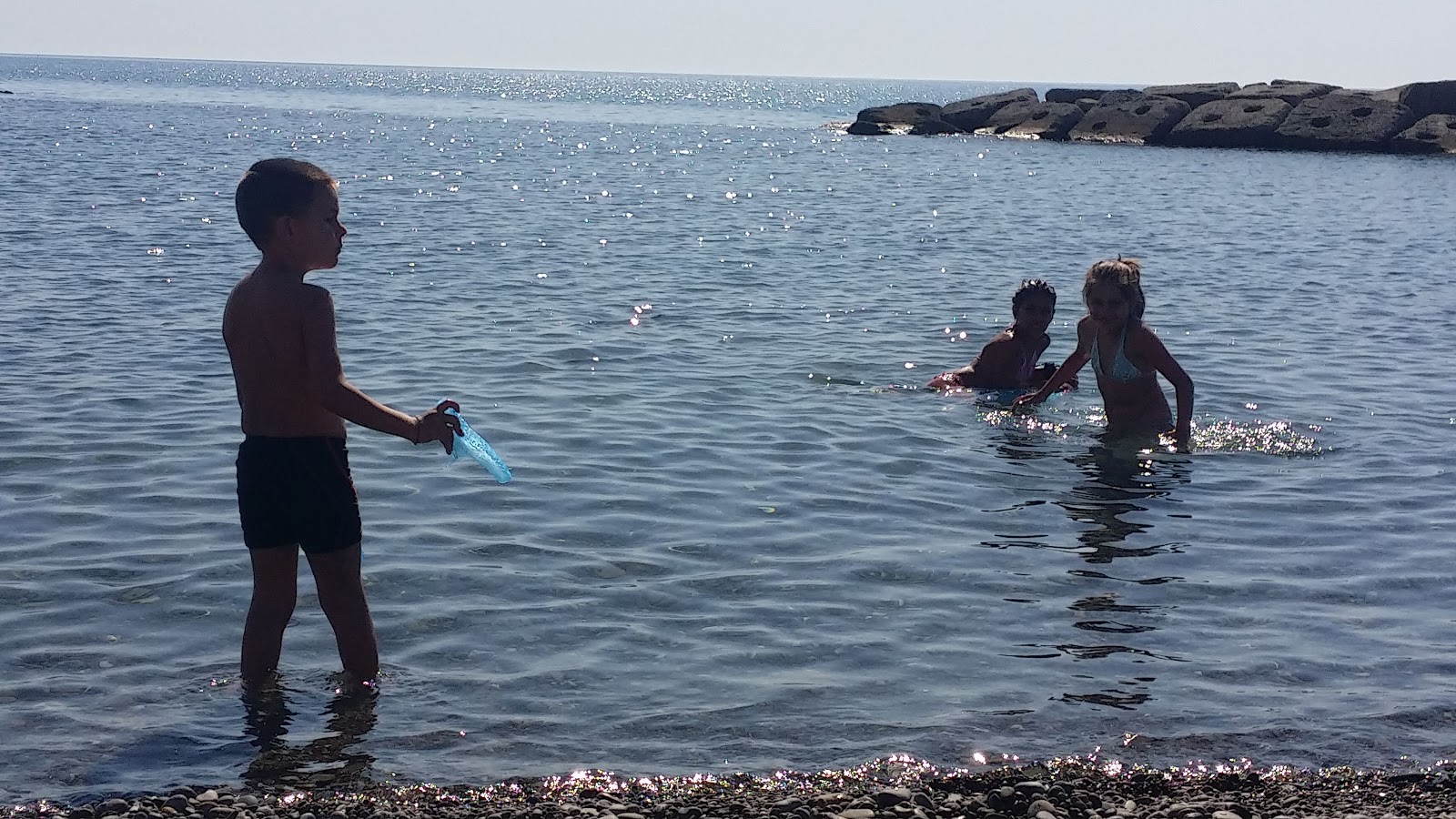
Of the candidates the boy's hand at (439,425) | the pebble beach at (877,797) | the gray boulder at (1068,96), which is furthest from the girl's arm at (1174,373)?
the gray boulder at (1068,96)

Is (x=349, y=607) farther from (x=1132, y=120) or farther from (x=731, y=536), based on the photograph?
(x=1132, y=120)

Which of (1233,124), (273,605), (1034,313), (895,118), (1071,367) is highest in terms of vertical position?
A: (895,118)

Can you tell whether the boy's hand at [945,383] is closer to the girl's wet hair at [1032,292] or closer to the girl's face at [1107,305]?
the girl's wet hair at [1032,292]

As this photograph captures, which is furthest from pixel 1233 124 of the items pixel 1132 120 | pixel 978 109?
pixel 978 109

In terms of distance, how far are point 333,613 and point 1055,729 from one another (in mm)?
2717

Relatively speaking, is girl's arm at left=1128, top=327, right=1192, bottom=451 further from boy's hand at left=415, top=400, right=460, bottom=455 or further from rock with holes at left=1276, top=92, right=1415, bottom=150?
rock with holes at left=1276, top=92, right=1415, bottom=150

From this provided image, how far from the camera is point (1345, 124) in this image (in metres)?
56.3

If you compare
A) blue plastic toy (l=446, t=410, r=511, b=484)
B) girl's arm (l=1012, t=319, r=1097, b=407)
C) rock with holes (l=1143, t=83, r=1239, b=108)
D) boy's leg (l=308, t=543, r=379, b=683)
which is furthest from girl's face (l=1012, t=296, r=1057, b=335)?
rock with holes (l=1143, t=83, r=1239, b=108)

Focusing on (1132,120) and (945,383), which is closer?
(945,383)

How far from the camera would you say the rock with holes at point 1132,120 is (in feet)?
199

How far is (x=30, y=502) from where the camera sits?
8367 mm

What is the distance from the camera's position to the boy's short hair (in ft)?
16.8

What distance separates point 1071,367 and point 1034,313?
1.27 metres

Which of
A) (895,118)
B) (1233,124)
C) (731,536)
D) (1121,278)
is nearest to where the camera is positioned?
(731,536)
